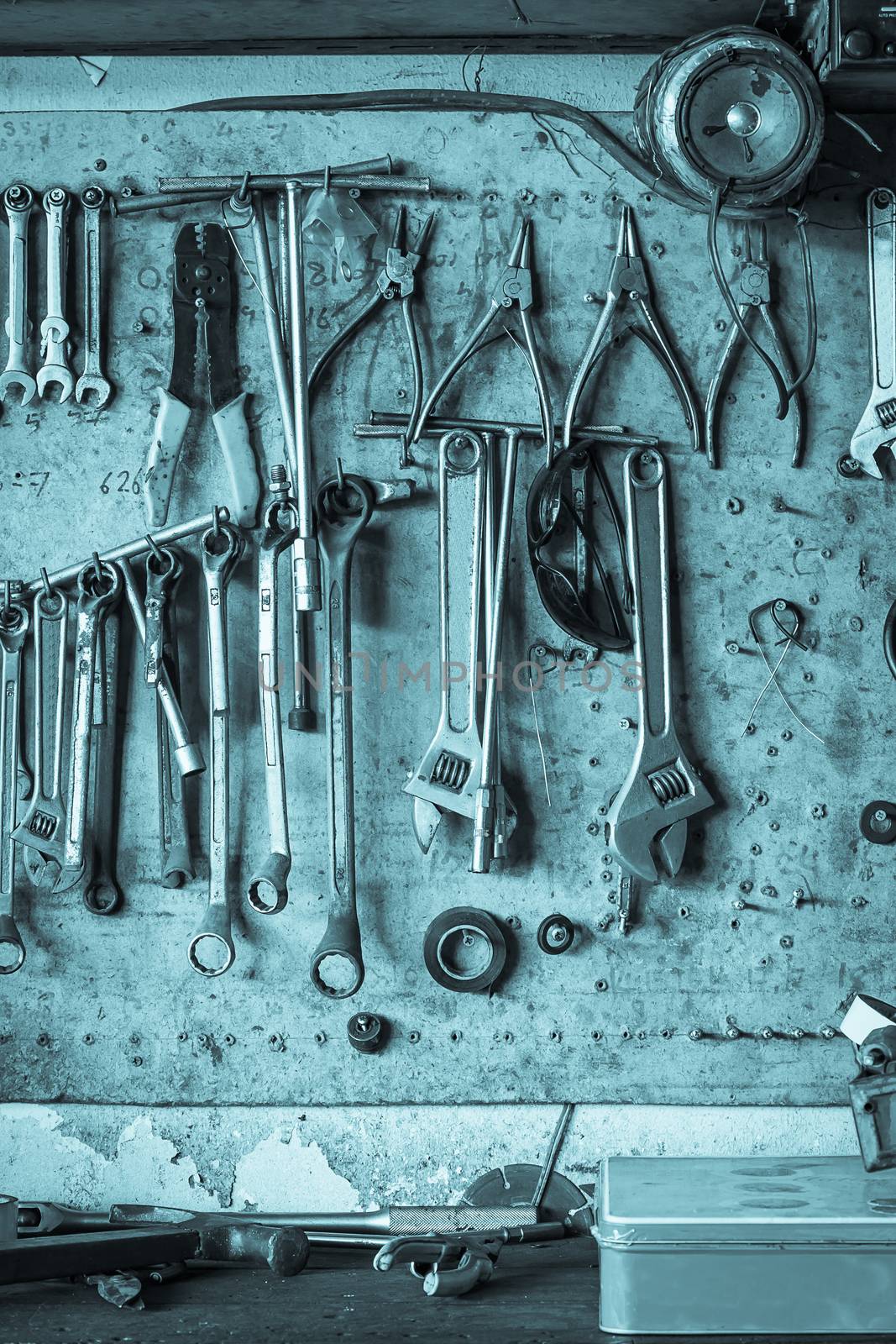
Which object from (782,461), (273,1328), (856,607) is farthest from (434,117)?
(273,1328)

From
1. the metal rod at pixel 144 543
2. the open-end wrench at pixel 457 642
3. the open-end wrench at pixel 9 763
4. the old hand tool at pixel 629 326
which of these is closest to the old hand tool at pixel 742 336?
the old hand tool at pixel 629 326

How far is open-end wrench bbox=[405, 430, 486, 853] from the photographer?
192 centimetres

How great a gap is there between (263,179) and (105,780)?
1011 mm

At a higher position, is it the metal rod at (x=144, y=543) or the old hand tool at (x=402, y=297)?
the old hand tool at (x=402, y=297)

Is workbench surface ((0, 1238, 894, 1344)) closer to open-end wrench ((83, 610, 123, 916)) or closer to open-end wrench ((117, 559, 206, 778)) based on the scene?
open-end wrench ((83, 610, 123, 916))

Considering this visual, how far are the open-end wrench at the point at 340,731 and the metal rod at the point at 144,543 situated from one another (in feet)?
0.60

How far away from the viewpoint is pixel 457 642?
1.96 meters

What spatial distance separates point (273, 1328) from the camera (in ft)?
4.77

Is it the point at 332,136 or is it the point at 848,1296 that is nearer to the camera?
the point at 848,1296

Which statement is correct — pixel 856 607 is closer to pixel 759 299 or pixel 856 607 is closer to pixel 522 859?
pixel 759 299

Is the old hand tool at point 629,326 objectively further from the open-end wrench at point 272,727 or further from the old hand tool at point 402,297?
the open-end wrench at point 272,727

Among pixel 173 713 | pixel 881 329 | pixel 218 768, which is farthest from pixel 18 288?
pixel 881 329

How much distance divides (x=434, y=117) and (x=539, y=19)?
8.8 inches

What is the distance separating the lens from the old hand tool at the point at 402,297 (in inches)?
78.2
